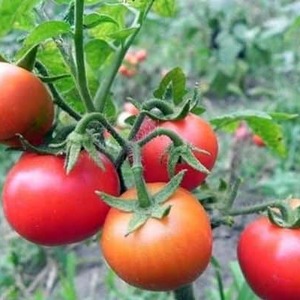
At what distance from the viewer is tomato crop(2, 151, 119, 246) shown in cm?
70

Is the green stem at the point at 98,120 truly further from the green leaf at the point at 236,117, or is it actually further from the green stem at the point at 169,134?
the green leaf at the point at 236,117

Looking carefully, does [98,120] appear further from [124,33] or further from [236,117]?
[236,117]

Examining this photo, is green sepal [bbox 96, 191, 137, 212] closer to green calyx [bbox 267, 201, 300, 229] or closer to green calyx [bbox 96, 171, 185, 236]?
green calyx [bbox 96, 171, 185, 236]

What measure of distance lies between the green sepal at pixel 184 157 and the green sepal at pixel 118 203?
0.05 m

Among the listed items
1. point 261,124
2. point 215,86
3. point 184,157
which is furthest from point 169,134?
point 215,86

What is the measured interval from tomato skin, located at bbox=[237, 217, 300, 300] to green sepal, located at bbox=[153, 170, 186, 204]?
127 mm

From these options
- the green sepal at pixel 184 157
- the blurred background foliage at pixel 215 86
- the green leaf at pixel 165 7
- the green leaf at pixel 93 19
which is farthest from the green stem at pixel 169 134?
the blurred background foliage at pixel 215 86

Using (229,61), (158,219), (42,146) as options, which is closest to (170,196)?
(158,219)

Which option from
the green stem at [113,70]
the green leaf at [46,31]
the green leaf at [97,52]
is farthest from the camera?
the green leaf at [97,52]

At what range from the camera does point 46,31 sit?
670mm

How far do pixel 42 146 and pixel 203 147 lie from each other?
0.49 feet

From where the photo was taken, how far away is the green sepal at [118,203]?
2.23 feet

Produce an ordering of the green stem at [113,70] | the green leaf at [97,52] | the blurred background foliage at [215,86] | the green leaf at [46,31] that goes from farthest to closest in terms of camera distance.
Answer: the blurred background foliage at [215,86] < the green leaf at [97,52] < the green stem at [113,70] < the green leaf at [46,31]

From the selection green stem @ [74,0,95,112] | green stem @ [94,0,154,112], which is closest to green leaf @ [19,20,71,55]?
green stem @ [74,0,95,112]
